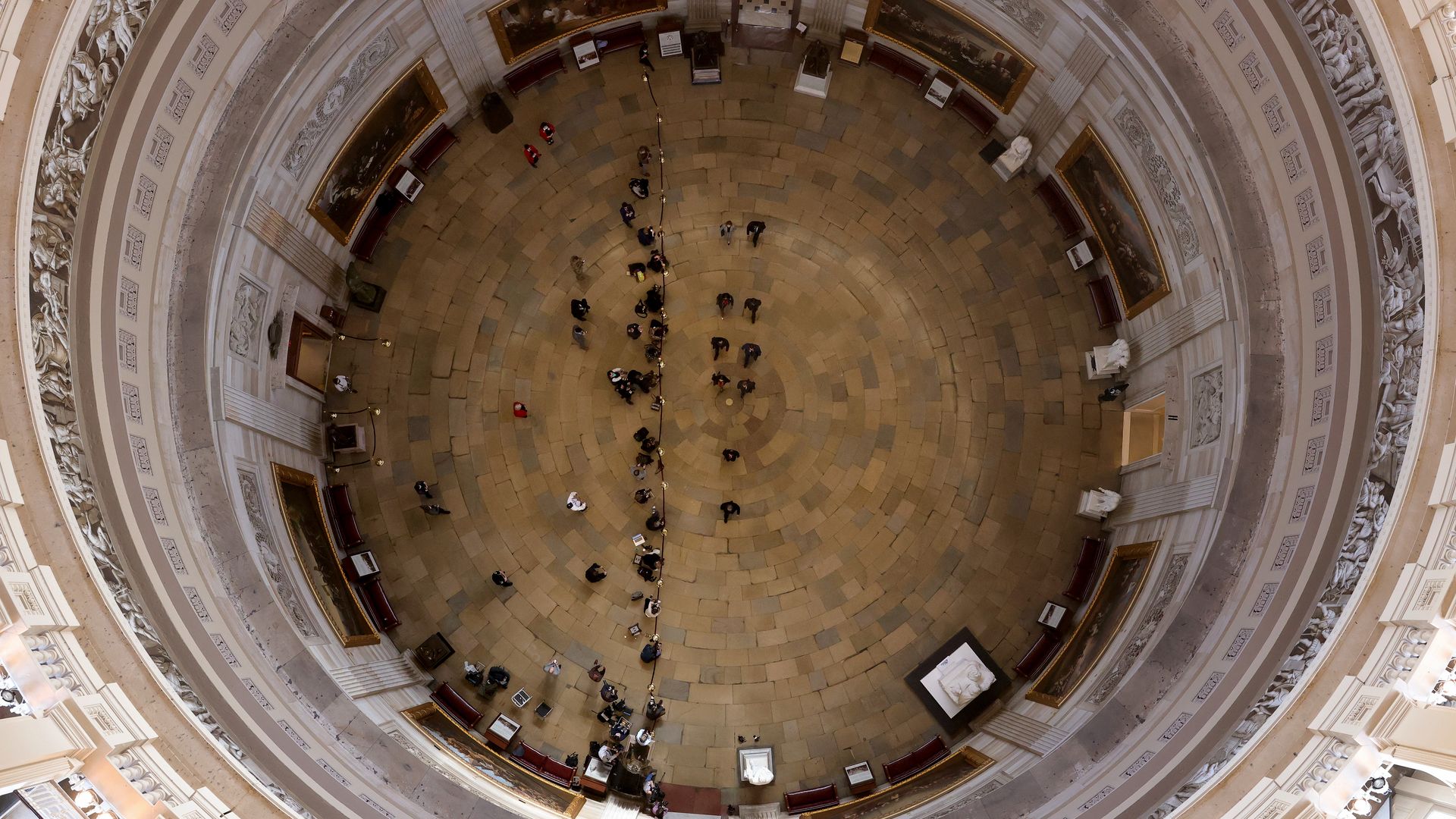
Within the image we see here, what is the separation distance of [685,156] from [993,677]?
14.7 meters

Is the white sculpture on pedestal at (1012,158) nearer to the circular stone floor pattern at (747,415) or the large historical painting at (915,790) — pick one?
the circular stone floor pattern at (747,415)

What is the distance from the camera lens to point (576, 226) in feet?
66.4

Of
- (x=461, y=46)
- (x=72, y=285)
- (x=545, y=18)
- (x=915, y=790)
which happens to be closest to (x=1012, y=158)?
(x=545, y=18)

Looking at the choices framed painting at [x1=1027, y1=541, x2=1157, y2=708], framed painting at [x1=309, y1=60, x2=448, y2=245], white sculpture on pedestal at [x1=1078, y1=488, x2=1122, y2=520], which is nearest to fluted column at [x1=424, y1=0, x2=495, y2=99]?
framed painting at [x1=309, y1=60, x2=448, y2=245]

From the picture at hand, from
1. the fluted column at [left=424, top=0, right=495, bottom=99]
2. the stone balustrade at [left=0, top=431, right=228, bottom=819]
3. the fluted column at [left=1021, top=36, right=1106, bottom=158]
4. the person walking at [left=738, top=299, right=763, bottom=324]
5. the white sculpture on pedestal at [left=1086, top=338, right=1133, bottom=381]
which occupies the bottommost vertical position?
the stone balustrade at [left=0, top=431, right=228, bottom=819]

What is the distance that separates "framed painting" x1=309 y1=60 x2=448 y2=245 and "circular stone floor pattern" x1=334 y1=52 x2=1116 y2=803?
127 centimetres

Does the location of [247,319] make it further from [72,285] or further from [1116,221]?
[1116,221]

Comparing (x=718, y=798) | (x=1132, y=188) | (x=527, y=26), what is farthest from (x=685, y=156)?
(x=718, y=798)

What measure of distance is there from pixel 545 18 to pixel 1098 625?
1889cm

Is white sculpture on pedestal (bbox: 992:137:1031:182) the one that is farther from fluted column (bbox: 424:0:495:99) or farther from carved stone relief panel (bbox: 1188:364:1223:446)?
fluted column (bbox: 424:0:495:99)

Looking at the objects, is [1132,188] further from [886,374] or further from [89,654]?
[89,654]

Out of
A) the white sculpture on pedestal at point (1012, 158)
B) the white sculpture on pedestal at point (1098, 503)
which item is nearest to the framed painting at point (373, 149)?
the white sculpture on pedestal at point (1012, 158)

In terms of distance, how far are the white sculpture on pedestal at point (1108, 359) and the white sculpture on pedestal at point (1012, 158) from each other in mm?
4827

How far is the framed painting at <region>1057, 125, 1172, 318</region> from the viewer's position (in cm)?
1769
